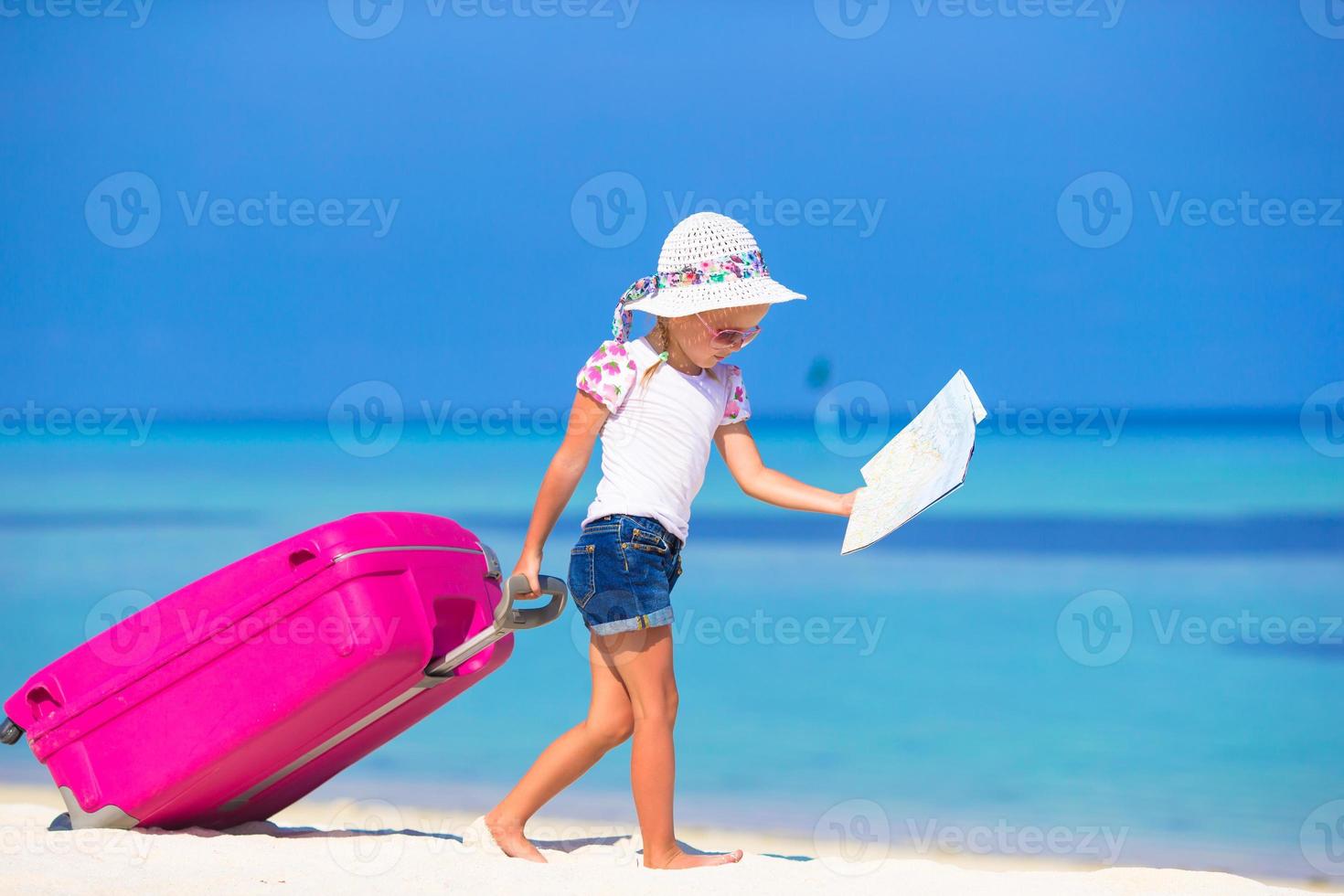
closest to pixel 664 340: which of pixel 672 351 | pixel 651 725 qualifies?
pixel 672 351

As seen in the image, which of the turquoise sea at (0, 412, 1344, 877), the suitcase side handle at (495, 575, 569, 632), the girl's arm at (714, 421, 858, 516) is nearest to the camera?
the suitcase side handle at (495, 575, 569, 632)

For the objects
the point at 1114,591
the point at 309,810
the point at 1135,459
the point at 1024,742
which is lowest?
the point at 309,810

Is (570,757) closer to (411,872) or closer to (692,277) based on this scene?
(411,872)

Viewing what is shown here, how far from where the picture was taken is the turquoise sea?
3.25m

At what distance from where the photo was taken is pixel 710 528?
7.55 metres

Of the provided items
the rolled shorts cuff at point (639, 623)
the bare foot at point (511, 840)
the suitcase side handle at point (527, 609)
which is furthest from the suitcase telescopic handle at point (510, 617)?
the bare foot at point (511, 840)

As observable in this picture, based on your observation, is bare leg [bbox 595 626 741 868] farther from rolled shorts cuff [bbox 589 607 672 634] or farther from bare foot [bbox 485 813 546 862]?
bare foot [bbox 485 813 546 862]

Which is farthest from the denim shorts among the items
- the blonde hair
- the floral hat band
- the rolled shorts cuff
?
the floral hat band

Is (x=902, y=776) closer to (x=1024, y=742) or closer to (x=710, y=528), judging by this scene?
(x=1024, y=742)

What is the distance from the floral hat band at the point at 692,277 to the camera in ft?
7.79

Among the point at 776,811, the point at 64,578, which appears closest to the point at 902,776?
the point at 776,811

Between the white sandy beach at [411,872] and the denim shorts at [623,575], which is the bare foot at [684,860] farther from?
the denim shorts at [623,575]

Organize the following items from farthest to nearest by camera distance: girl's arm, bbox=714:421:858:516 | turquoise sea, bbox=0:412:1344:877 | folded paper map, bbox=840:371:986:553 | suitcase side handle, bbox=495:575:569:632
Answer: turquoise sea, bbox=0:412:1344:877 < girl's arm, bbox=714:421:858:516 < suitcase side handle, bbox=495:575:569:632 < folded paper map, bbox=840:371:986:553

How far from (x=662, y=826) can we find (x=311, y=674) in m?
0.62
